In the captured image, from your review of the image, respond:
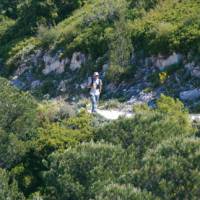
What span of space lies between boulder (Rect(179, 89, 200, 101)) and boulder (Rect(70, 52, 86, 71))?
34.2ft

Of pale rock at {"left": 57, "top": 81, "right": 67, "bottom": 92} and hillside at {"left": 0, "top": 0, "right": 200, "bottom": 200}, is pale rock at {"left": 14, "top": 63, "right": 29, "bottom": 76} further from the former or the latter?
pale rock at {"left": 57, "top": 81, "right": 67, "bottom": 92}

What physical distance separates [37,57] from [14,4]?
1734cm

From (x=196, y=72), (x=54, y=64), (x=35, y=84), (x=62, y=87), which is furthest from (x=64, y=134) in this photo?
(x=54, y=64)

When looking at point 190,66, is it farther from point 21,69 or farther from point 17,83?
point 21,69

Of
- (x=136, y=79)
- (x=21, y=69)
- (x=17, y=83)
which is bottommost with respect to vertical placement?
(x=21, y=69)

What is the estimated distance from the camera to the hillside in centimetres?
1867

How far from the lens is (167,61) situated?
3331 cm

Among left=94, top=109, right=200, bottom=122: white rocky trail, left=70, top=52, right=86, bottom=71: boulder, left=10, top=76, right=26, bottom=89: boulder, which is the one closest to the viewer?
left=94, top=109, right=200, bottom=122: white rocky trail

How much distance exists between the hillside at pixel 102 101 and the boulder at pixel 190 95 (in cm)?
5

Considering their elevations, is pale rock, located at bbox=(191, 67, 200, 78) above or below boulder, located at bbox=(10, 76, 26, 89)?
above

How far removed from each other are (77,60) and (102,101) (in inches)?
294

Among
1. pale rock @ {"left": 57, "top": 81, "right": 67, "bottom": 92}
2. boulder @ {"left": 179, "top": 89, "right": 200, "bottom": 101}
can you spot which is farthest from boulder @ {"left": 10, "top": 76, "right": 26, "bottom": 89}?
boulder @ {"left": 179, "top": 89, "right": 200, "bottom": 101}

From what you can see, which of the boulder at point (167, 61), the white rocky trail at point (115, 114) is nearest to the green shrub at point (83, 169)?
the white rocky trail at point (115, 114)

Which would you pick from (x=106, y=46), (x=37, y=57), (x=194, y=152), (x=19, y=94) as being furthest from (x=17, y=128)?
(x=37, y=57)
